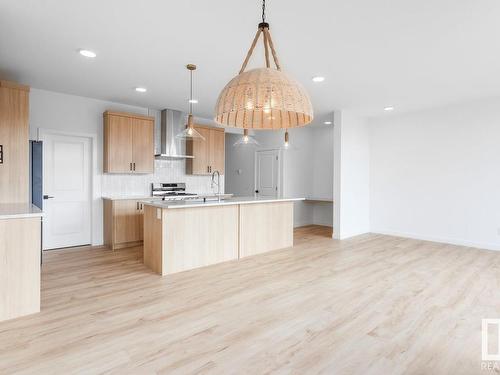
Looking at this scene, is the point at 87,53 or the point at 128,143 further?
the point at 128,143

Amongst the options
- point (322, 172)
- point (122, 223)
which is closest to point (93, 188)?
point (122, 223)

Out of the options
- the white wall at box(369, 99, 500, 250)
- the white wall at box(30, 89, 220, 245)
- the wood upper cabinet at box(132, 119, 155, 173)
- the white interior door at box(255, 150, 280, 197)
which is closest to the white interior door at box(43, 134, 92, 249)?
the white wall at box(30, 89, 220, 245)

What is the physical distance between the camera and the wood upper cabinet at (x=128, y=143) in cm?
543

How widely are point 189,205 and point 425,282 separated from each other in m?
3.08

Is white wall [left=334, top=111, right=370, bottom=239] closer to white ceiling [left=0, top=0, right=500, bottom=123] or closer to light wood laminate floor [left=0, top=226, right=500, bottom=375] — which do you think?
white ceiling [left=0, top=0, right=500, bottom=123]

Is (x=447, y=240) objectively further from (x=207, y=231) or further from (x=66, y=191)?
(x=66, y=191)

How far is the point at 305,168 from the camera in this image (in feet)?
27.3

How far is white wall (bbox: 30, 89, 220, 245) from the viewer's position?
501 centimetres

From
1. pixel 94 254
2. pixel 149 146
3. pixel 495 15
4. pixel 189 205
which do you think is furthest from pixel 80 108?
pixel 495 15

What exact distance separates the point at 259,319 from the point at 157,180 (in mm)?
4432

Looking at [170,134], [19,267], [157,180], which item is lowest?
[19,267]

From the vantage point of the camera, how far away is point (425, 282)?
3.64m

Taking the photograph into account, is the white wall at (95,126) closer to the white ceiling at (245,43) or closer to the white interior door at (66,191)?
the white interior door at (66,191)

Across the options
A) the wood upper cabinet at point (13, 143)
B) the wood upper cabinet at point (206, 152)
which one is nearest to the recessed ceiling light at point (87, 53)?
the wood upper cabinet at point (13, 143)
